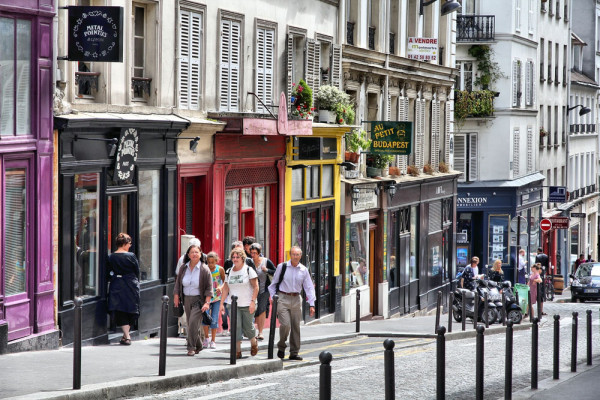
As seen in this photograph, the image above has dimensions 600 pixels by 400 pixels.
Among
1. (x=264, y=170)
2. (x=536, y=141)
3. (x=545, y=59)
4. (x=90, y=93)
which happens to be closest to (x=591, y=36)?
(x=545, y=59)

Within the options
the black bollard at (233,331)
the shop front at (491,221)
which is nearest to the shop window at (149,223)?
the black bollard at (233,331)

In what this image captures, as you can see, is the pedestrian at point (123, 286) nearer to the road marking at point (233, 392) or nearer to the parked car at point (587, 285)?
the road marking at point (233, 392)

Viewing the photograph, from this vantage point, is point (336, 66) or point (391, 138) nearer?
point (336, 66)

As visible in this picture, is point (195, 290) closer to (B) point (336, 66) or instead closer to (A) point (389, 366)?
(A) point (389, 366)

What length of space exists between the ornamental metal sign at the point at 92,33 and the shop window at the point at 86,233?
188 centimetres

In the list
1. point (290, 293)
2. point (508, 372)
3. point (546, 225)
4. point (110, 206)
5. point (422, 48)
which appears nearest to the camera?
point (508, 372)

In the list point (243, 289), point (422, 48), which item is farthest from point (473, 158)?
point (243, 289)

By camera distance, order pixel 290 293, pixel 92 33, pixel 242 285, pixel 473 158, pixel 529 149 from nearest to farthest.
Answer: pixel 92 33 → pixel 242 285 → pixel 290 293 → pixel 473 158 → pixel 529 149

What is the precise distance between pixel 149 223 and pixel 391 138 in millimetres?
10996

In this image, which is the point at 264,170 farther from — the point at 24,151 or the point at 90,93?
the point at 24,151

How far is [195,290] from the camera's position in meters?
16.2

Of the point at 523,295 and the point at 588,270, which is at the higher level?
the point at 523,295

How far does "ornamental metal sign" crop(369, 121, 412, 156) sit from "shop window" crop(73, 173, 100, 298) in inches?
495

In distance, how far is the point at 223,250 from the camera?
22.3 m
